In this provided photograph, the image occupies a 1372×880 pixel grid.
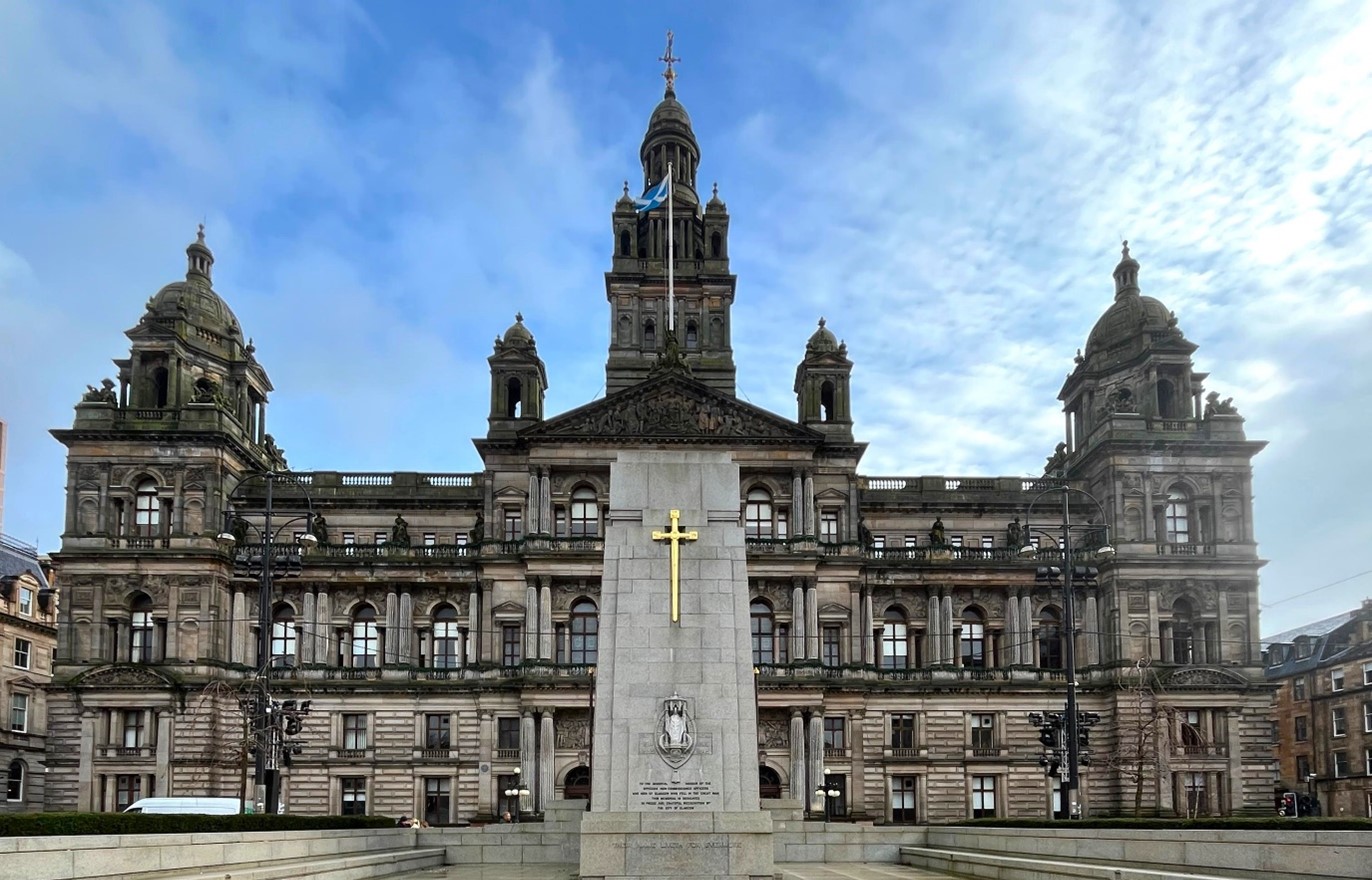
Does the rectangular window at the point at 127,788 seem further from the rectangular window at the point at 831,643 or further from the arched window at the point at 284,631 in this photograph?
the rectangular window at the point at 831,643

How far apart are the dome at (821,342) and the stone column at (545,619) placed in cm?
1938

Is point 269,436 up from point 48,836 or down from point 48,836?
up

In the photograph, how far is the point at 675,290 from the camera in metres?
72.1

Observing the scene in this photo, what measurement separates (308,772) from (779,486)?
2763 cm

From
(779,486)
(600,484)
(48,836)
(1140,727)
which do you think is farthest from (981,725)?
(48,836)

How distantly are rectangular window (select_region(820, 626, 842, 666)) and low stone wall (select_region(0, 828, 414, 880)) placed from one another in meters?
37.1

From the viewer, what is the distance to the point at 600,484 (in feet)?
203

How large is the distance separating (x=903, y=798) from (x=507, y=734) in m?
20.5

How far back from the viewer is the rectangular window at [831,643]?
62.8 meters

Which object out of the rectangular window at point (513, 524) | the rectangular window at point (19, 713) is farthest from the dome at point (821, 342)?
the rectangular window at point (19, 713)

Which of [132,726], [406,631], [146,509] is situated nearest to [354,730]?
[406,631]

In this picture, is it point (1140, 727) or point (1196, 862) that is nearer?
point (1196, 862)

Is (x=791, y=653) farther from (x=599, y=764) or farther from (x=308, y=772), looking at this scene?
(x=599, y=764)

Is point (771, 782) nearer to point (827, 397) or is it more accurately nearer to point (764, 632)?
point (764, 632)
